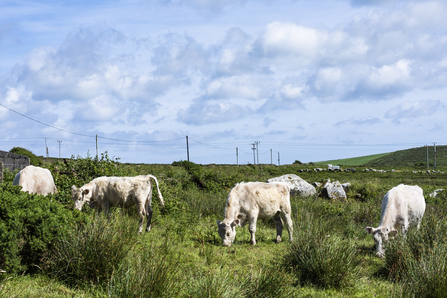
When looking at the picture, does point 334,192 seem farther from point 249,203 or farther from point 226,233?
point 226,233

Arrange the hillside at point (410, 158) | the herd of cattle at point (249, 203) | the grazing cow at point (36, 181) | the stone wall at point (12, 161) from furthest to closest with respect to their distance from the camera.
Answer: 1. the hillside at point (410, 158)
2. the stone wall at point (12, 161)
3. the grazing cow at point (36, 181)
4. the herd of cattle at point (249, 203)

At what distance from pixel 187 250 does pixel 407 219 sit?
5.79 m

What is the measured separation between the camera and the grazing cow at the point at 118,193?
32.1 feet

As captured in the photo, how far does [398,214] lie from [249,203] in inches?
150

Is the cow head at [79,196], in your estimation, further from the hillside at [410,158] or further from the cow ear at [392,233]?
the hillside at [410,158]

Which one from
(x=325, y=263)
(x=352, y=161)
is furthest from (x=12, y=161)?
(x=352, y=161)

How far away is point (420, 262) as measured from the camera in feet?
20.7

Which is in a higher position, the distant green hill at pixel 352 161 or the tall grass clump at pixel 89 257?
the tall grass clump at pixel 89 257

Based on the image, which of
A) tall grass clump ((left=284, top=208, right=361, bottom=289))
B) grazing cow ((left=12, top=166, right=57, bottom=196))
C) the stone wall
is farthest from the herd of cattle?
the stone wall

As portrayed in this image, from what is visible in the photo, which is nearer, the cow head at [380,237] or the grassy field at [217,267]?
the grassy field at [217,267]

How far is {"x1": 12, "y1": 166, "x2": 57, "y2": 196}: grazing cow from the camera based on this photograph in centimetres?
1122

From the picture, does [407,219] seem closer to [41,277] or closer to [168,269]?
[168,269]

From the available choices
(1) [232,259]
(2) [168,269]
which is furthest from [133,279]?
(1) [232,259]

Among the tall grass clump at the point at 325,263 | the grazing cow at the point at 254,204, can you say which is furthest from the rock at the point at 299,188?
the tall grass clump at the point at 325,263
